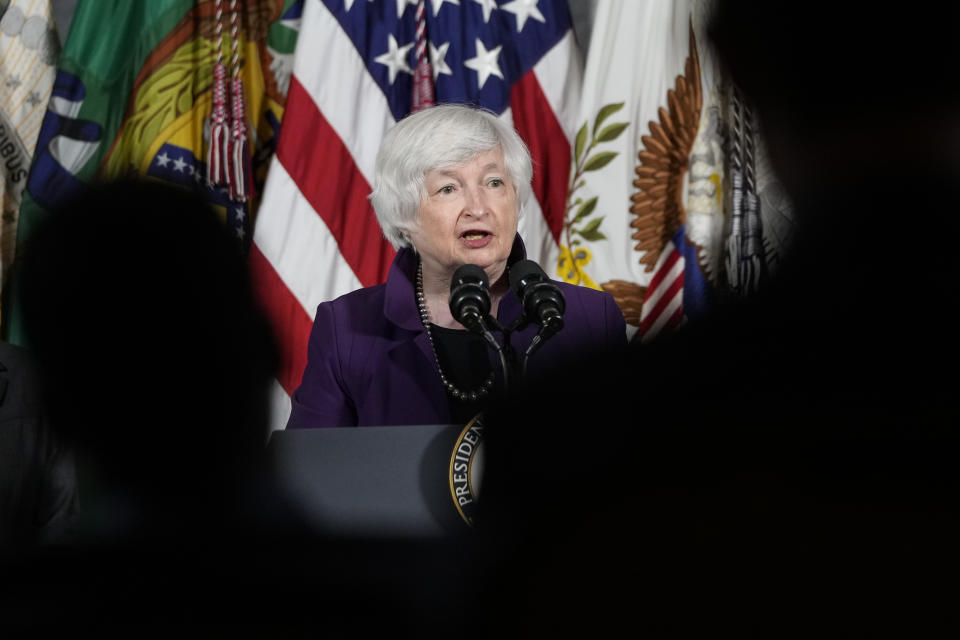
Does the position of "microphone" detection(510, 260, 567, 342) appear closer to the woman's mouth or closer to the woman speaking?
the woman speaking

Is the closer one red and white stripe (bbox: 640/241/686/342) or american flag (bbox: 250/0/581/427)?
red and white stripe (bbox: 640/241/686/342)

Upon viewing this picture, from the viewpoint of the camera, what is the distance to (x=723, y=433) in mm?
399

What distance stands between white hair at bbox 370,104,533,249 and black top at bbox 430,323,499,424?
0.87 feet

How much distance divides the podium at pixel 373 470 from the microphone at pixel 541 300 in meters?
0.51

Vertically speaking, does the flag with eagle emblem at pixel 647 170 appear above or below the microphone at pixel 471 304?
above

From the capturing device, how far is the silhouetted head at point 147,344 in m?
0.59

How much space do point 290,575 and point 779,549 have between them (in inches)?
8.8

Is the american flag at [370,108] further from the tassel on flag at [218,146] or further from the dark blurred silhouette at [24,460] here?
A: the dark blurred silhouette at [24,460]

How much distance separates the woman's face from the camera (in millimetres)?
2084

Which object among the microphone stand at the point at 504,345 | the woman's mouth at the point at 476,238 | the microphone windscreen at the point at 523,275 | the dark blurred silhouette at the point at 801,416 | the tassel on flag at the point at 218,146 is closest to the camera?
the dark blurred silhouette at the point at 801,416

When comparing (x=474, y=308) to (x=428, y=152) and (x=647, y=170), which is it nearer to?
(x=428, y=152)

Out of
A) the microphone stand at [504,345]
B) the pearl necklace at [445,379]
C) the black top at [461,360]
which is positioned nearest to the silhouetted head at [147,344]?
the microphone stand at [504,345]

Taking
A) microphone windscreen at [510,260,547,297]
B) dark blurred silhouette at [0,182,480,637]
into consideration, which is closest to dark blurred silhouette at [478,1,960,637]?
dark blurred silhouette at [0,182,480,637]

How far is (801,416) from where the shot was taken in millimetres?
387
